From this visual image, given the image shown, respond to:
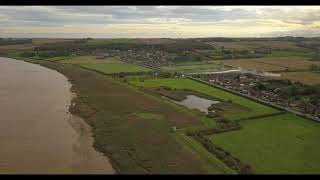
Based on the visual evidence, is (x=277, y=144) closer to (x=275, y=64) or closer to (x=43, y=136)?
(x=43, y=136)

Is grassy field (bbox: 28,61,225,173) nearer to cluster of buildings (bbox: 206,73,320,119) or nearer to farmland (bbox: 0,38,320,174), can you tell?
farmland (bbox: 0,38,320,174)

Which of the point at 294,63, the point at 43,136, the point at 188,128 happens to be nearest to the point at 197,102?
the point at 188,128

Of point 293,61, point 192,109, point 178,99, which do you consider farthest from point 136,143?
point 293,61

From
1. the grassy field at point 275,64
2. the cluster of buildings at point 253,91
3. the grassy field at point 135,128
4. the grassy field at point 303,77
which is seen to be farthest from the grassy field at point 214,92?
the grassy field at point 275,64

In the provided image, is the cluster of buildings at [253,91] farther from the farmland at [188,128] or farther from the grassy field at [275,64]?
the grassy field at [275,64]

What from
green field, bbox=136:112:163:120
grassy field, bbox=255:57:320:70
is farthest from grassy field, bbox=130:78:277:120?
grassy field, bbox=255:57:320:70
